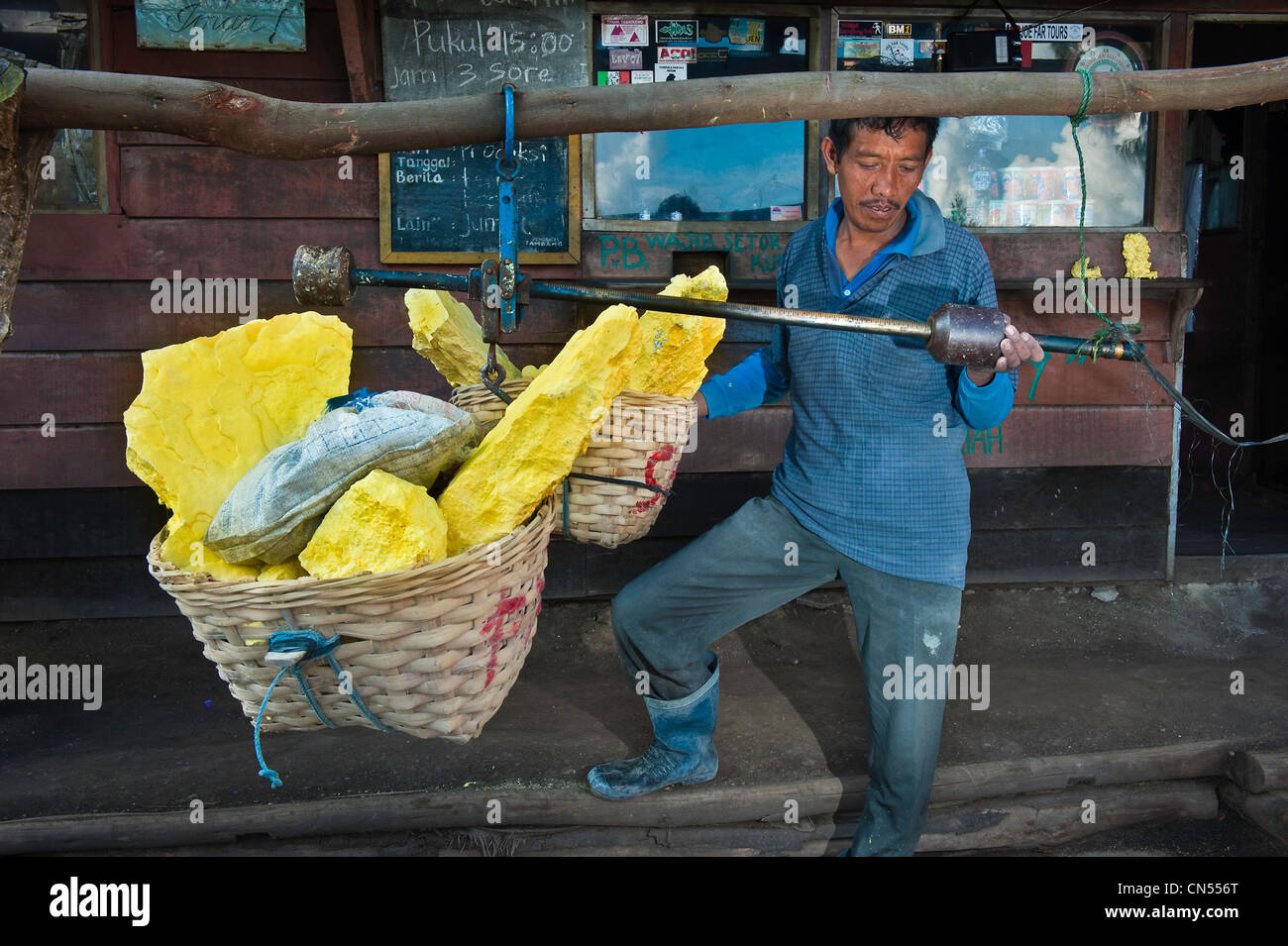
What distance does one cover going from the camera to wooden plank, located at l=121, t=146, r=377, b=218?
3.60m

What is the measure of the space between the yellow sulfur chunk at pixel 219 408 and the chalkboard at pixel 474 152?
2.11 metres

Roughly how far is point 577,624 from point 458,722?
249 centimetres

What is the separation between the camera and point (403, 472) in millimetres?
1453

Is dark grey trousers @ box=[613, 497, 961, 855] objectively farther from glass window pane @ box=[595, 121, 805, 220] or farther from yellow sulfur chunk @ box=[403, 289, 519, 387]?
glass window pane @ box=[595, 121, 805, 220]

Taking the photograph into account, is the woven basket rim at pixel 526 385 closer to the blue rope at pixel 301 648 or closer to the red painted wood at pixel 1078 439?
the blue rope at pixel 301 648

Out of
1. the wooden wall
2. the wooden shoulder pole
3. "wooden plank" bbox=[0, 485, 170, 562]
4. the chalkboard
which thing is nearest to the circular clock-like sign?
the wooden wall

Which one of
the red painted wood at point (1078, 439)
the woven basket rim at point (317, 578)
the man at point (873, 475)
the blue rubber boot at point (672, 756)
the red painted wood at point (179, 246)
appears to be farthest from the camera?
the red painted wood at point (1078, 439)

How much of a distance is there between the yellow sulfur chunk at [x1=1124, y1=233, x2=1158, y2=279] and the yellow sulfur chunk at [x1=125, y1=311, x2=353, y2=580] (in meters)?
3.53

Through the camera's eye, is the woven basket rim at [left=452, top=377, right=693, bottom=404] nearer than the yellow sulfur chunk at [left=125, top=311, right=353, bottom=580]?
No

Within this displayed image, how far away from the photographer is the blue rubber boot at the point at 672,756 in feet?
8.37

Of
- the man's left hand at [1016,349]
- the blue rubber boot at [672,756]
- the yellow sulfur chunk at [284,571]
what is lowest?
the blue rubber boot at [672,756]

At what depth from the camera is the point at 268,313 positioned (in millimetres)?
3764

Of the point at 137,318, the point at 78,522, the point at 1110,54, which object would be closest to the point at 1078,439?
the point at 1110,54

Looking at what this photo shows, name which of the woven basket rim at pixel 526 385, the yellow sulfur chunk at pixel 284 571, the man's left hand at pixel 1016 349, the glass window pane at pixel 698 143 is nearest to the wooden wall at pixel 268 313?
the glass window pane at pixel 698 143
